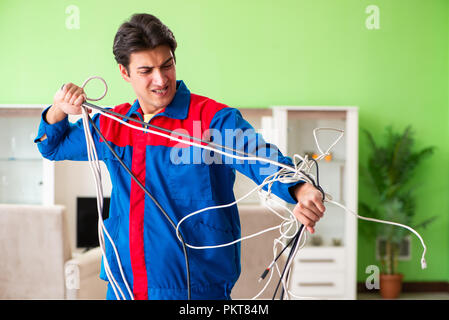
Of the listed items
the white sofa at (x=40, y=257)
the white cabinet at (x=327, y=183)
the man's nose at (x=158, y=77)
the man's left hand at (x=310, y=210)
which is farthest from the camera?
the white cabinet at (x=327, y=183)

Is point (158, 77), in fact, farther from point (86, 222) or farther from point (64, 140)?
point (86, 222)

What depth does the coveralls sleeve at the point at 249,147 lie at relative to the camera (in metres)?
0.88

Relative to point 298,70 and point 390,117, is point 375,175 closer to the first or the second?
point 390,117

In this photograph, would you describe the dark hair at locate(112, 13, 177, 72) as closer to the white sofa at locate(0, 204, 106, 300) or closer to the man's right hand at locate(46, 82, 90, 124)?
the man's right hand at locate(46, 82, 90, 124)

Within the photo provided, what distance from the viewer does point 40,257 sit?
2348 millimetres

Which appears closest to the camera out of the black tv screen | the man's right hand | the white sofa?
the man's right hand

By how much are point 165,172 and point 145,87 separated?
228mm

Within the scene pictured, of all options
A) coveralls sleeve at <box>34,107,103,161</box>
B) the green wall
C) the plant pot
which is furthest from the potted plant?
coveralls sleeve at <box>34,107,103,161</box>

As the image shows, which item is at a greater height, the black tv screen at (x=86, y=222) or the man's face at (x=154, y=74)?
the man's face at (x=154, y=74)

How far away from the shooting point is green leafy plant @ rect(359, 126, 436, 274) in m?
3.98

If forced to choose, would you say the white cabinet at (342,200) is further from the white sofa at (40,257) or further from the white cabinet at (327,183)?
the white sofa at (40,257)

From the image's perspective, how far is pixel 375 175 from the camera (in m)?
4.07

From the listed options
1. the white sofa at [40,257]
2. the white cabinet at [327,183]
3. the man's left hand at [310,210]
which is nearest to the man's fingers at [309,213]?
the man's left hand at [310,210]

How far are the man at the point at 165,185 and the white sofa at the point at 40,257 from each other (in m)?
1.24
